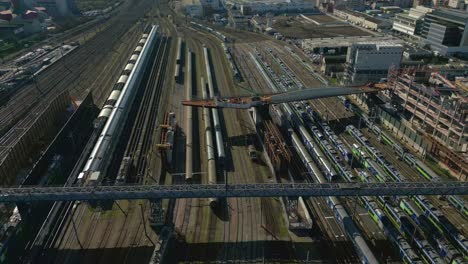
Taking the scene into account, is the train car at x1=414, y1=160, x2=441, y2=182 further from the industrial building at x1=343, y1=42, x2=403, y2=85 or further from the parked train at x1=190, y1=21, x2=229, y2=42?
the parked train at x1=190, y1=21, x2=229, y2=42

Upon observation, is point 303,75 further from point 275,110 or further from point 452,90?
point 452,90

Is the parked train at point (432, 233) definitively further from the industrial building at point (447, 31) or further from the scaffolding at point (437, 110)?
the industrial building at point (447, 31)

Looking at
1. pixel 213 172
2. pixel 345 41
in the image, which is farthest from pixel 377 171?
pixel 345 41

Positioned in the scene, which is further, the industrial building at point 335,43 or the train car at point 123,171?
the industrial building at point 335,43

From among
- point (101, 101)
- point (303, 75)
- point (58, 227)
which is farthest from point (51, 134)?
point (303, 75)

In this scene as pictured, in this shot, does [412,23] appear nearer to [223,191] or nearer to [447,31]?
[447,31]

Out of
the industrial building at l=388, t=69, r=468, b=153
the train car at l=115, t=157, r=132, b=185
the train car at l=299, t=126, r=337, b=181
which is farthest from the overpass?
the industrial building at l=388, t=69, r=468, b=153

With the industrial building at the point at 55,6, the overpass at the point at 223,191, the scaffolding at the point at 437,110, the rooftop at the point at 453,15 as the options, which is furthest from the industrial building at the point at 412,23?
the industrial building at the point at 55,6
